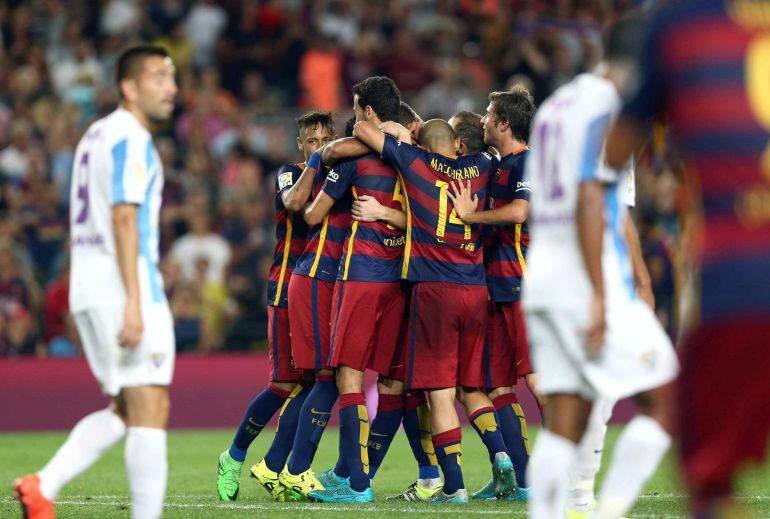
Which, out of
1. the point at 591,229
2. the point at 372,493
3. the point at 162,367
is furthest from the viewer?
the point at 372,493

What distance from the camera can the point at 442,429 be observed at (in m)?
7.92

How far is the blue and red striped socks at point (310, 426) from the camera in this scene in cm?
821

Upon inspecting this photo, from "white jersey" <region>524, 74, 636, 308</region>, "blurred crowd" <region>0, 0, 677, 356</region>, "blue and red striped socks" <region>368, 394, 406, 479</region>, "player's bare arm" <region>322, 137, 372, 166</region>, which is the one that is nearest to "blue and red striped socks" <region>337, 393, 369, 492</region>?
"blue and red striped socks" <region>368, 394, 406, 479</region>

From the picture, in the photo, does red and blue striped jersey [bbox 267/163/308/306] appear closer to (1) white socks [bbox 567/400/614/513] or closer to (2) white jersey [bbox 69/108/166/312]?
(1) white socks [bbox 567/400/614/513]

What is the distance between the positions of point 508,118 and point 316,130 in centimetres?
141

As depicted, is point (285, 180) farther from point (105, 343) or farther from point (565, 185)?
point (565, 185)

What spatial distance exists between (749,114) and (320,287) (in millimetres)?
4997

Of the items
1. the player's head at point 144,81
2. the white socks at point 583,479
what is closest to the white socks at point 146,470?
the player's head at point 144,81

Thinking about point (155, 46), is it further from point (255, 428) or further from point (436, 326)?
point (255, 428)

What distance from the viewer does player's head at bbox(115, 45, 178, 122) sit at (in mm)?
5918

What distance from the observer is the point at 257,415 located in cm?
869

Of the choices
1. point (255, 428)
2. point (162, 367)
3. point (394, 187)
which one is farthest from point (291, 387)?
point (162, 367)

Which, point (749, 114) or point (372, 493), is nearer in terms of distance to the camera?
point (749, 114)

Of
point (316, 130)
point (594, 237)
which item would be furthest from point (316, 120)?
point (594, 237)
